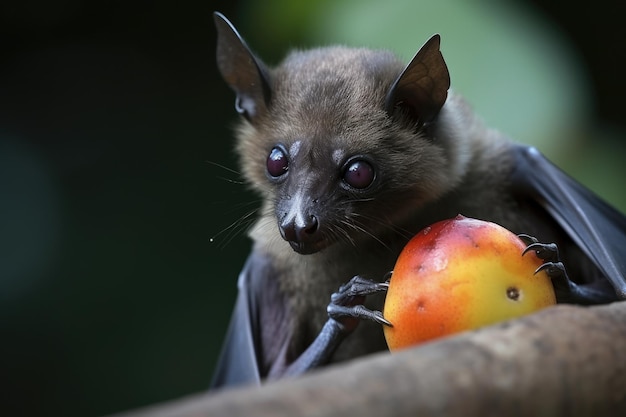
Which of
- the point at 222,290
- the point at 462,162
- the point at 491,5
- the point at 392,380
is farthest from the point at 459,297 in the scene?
the point at 222,290

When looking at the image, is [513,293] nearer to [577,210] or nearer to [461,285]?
[461,285]

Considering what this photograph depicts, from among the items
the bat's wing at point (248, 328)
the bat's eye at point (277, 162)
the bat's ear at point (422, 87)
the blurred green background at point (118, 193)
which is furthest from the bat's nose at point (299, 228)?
the blurred green background at point (118, 193)

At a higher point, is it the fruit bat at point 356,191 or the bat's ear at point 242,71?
the bat's ear at point 242,71

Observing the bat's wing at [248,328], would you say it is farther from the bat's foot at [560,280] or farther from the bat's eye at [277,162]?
the bat's foot at [560,280]

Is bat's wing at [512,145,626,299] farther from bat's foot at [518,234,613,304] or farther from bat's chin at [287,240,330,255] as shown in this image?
bat's chin at [287,240,330,255]

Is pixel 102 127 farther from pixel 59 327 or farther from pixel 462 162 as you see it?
pixel 462 162

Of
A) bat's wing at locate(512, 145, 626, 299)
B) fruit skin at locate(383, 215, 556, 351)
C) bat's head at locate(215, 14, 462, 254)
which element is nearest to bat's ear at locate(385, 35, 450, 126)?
bat's head at locate(215, 14, 462, 254)
